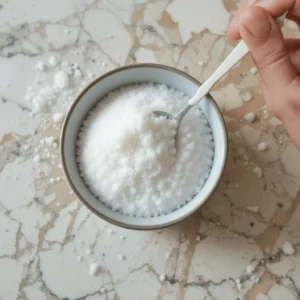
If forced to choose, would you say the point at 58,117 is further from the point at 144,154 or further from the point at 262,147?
the point at 262,147

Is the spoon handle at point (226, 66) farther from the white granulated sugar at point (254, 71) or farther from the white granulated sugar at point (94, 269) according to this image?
the white granulated sugar at point (94, 269)

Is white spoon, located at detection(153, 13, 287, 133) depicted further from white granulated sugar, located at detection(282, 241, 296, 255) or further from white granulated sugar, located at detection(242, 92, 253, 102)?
white granulated sugar, located at detection(282, 241, 296, 255)

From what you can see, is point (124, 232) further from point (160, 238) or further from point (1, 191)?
point (1, 191)

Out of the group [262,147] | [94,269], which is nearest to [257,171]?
[262,147]

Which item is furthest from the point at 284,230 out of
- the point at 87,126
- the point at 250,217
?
the point at 87,126

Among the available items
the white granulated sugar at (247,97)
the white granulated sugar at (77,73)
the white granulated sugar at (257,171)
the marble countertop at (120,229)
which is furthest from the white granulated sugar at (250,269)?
the white granulated sugar at (77,73)

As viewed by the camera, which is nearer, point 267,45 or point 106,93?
point 267,45
